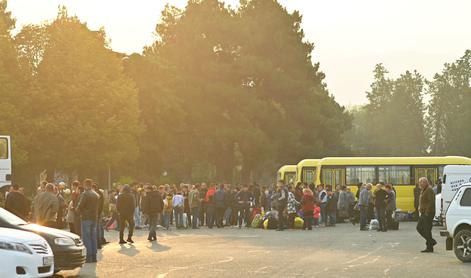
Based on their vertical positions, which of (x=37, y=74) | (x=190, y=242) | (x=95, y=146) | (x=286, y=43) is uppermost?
(x=286, y=43)

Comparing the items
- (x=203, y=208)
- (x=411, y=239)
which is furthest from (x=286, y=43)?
(x=411, y=239)

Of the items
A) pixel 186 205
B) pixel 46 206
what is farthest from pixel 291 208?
pixel 46 206

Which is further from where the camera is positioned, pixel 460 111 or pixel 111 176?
pixel 460 111

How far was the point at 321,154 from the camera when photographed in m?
84.9

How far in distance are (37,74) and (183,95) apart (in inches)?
630

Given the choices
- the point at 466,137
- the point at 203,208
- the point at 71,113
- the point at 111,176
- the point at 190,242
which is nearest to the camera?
the point at 190,242

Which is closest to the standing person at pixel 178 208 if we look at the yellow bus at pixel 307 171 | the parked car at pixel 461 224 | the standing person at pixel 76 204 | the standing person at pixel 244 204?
the standing person at pixel 244 204

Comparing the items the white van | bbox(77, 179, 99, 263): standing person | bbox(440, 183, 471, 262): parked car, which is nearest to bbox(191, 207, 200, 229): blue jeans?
the white van

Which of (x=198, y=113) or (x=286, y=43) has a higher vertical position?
(x=286, y=43)

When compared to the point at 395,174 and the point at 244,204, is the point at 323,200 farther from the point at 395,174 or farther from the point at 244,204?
the point at 395,174

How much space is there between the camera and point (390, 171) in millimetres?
49938

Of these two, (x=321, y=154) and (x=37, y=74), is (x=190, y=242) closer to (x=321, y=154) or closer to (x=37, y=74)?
(x=37, y=74)

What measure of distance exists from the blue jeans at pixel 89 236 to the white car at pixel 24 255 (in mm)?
5510

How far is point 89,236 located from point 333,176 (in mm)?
29854
